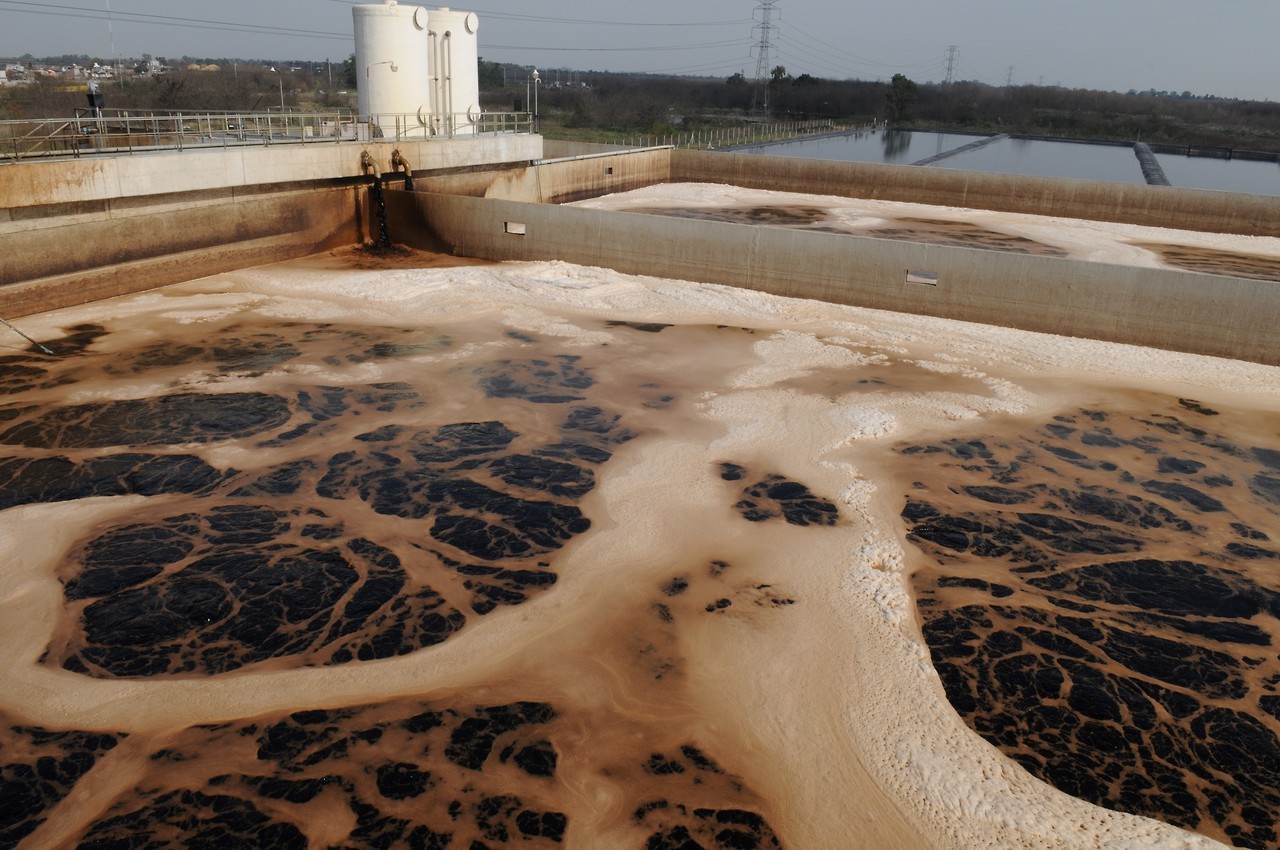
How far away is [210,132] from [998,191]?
24.1 m

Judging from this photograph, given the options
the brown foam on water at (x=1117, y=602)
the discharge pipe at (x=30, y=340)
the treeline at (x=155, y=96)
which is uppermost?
the treeline at (x=155, y=96)

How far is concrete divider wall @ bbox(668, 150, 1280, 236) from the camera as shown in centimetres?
2869

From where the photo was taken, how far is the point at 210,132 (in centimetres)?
2069

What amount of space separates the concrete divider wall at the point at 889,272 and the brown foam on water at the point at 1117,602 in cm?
340

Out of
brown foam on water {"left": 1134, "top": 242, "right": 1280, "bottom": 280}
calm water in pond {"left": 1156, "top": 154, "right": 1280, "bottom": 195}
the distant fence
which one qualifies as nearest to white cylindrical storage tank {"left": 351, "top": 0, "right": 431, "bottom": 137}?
brown foam on water {"left": 1134, "top": 242, "right": 1280, "bottom": 280}

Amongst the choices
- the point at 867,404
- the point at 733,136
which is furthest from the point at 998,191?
the point at 733,136

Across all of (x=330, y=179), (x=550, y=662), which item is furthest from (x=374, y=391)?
(x=330, y=179)

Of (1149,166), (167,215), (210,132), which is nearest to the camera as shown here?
(167,215)

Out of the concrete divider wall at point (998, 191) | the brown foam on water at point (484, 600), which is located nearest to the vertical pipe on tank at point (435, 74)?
the concrete divider wall at point (998, 191)

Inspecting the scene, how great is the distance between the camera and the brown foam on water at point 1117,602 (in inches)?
274

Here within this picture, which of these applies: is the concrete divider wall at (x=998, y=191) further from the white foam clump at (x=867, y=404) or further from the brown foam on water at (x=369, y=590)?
the brown foam on water at (x=369, y=590)

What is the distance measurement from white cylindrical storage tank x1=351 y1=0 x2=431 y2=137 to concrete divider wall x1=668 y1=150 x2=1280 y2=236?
13.7 m

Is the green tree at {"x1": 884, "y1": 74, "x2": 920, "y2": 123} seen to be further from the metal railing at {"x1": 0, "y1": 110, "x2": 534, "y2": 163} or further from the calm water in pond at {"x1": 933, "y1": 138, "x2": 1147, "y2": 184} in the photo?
the metal railing at {"x1": 0, "y1": 110, "x2": 534, "y2": 163}

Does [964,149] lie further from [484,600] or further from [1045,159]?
[484,600]
